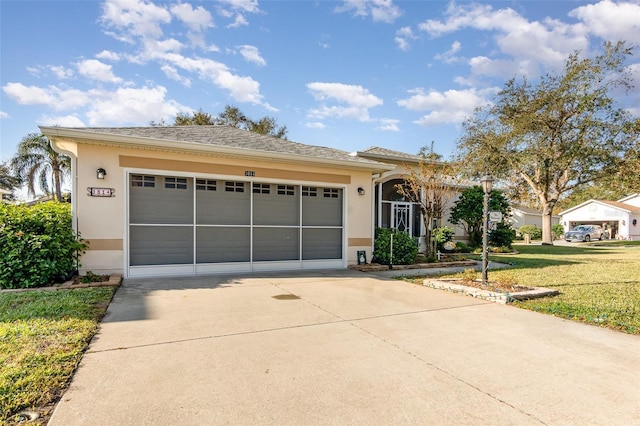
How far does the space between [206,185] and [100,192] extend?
2.35 meters

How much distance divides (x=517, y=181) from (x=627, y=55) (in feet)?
33.2

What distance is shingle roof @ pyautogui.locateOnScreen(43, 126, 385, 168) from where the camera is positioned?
7.98 meters

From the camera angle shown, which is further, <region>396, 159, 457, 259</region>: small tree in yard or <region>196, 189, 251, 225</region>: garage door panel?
<region>396, 159, 457, 259</region>: small tree in yard

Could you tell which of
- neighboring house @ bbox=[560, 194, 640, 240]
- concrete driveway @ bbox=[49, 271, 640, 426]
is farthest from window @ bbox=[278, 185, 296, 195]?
neighboring house @ bbox=[560, 194, 640, 240]

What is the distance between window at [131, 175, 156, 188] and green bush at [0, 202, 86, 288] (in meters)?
1.66

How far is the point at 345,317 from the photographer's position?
16.9ft

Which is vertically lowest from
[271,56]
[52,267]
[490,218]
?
[52,267]

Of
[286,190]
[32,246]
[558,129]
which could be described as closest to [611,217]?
[558,129]

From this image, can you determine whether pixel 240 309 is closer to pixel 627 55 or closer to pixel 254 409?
pixel 254 409

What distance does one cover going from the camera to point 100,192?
768cm

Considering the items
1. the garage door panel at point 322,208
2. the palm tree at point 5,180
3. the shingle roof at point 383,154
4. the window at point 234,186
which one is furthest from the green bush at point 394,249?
the palm tree at point 5,180

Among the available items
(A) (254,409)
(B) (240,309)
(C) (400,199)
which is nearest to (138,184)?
(B) (240,309)

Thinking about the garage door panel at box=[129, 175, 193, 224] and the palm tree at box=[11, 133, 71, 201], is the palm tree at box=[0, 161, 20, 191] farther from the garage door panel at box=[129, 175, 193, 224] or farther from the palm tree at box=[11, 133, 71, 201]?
the garage door panel at box=[129, 175, 193, 224]

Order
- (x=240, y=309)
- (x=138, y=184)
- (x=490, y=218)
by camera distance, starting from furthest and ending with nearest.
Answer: (x=138, y=184) < (x=490, y=218) < (x=240, y=309)
